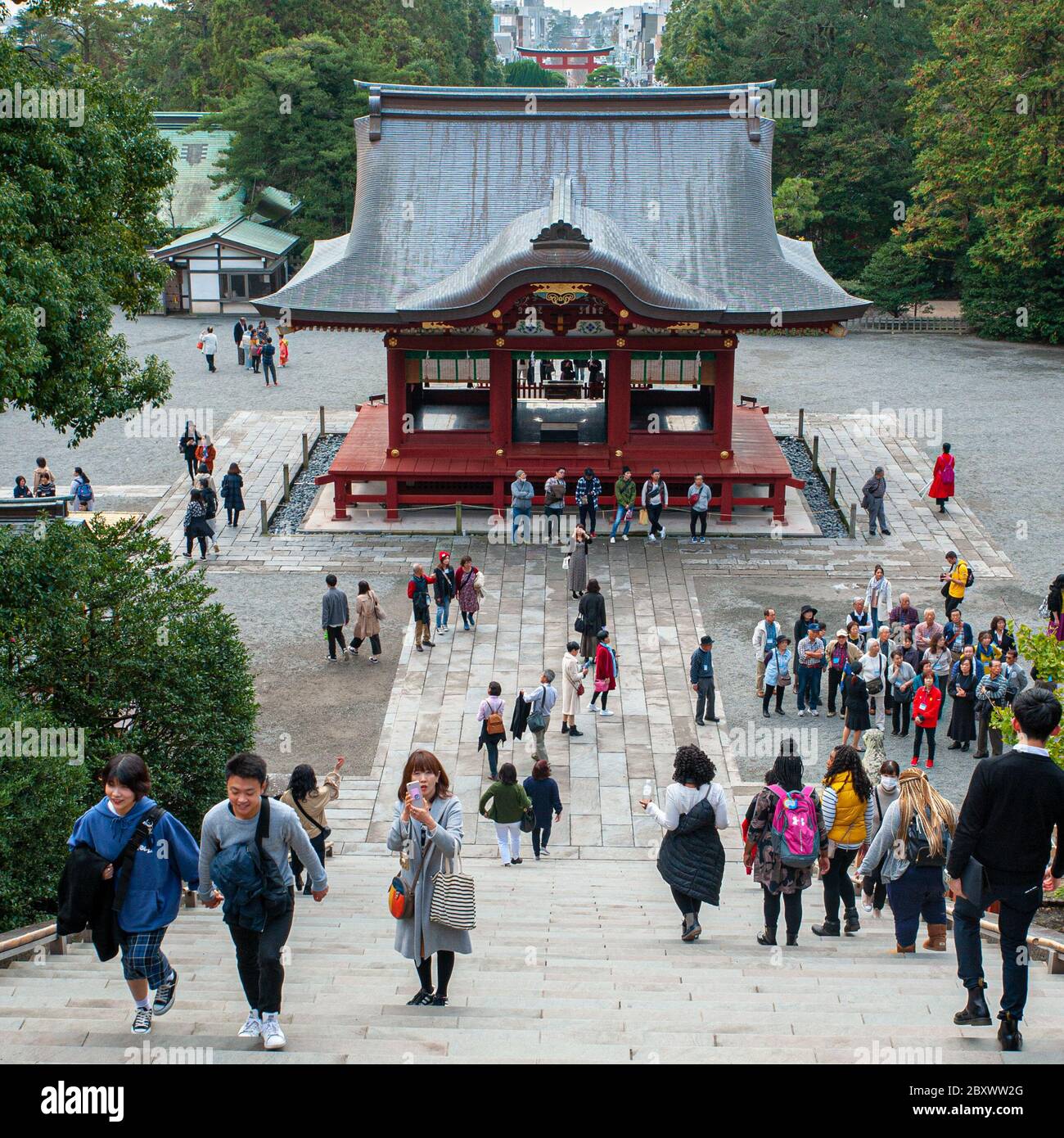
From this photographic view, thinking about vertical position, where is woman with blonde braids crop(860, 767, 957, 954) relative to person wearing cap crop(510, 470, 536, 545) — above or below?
below

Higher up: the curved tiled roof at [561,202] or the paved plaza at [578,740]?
the curved tiled roof at [561,202]

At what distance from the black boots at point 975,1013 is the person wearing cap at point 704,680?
10.5 m

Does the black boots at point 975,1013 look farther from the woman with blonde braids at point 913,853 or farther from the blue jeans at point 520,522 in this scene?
A: the blue jeans at point 520,522

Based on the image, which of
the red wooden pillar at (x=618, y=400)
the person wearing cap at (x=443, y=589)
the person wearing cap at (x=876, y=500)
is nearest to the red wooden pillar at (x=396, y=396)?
the red wooden pillar at (x=618, y=400)

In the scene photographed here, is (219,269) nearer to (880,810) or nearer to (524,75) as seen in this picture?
(880,810)

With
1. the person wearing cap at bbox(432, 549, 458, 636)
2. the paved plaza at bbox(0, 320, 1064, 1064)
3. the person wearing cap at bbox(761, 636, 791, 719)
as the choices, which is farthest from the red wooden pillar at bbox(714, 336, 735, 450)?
the person wearing cap at bbox(761, 636, 791, 719)

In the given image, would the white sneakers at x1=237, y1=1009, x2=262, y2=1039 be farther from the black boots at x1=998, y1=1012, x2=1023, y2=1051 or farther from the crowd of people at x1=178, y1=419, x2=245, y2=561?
the crowd of people at x1=178, y1=419, x2=245, y2=561

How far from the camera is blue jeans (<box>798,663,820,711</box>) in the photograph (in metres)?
19.8

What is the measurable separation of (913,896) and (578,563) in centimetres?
1314

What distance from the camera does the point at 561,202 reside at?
2756 cm

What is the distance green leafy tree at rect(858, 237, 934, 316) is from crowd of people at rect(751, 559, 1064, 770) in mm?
29466

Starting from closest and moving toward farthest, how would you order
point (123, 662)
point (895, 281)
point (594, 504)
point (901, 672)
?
point (123, 662)
point (901, 672)
point (594, 504)
point (895, 281)

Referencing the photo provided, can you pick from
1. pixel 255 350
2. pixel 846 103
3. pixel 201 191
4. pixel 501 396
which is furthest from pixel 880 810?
pixel 201 191

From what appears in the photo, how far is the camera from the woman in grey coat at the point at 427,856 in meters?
9.02
